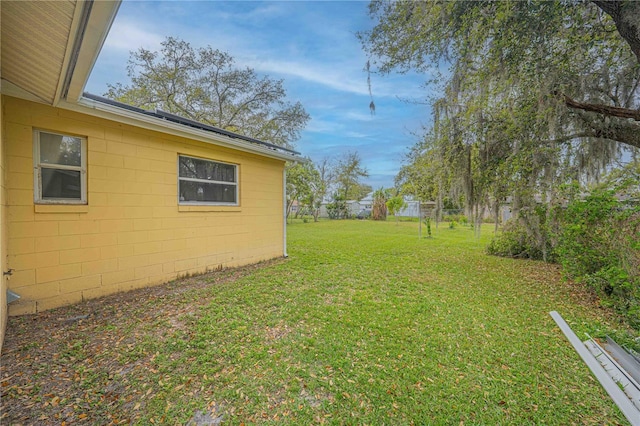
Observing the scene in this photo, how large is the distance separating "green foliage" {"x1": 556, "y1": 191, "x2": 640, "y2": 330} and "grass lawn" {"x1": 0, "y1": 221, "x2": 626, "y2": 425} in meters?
0.32

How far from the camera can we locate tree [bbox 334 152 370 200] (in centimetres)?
2708

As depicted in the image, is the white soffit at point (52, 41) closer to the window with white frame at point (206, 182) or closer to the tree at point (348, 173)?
the window with white frame at point (206, 182)

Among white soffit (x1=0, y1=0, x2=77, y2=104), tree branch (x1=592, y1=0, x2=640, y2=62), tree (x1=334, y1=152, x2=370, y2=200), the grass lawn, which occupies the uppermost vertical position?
tree (x1=334, y1=152, x2=370, y2=200)

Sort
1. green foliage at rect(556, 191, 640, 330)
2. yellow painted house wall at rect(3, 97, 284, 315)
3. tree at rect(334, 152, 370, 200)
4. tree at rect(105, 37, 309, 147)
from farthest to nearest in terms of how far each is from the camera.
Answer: tree at rect(334, 152, 370, 200) < tree at rect(105, 37, 309, 147) < green foliage at rect(556, 191, 640, 330) < yellow painted house wall at rect(3, 97, 284, 315)

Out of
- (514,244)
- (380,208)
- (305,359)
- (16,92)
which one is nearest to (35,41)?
(16,92)

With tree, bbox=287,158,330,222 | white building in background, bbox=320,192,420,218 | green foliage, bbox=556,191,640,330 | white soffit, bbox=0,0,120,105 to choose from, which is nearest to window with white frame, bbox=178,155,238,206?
white soffit, bbox=0,0,120,105

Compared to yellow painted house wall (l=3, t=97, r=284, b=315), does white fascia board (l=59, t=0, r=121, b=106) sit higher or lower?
higher

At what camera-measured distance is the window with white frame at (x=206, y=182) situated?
4.65 meters

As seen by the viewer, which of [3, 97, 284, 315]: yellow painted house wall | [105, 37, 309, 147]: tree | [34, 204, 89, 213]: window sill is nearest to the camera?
[3, 97, 284, 315]: yellow painted house wall

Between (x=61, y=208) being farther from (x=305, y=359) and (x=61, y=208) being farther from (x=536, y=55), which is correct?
(x=536, y=55)

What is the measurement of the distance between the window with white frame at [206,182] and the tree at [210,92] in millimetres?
8444

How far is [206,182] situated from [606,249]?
21.3 ft

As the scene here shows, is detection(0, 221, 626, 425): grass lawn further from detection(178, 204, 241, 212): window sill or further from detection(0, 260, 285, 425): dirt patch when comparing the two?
detection(178, 204, 241, 212): window sill

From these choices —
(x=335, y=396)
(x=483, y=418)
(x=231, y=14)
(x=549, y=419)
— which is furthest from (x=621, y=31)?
(x=231, y=14)
